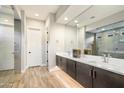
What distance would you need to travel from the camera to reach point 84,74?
229cm

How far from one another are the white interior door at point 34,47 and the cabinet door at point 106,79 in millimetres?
4640

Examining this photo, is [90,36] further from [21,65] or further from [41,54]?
[41,54]

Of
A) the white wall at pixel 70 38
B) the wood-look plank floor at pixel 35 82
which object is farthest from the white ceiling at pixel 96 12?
the wood-look plank floor at pixel 35 82

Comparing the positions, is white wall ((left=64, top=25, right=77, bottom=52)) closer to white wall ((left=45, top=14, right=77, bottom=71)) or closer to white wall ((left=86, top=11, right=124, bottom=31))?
white wall ((left=45, top=14, right=77, bottom=71))

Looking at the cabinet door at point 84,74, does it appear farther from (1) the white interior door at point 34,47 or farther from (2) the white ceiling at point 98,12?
(1) the white interior door at point 34,47

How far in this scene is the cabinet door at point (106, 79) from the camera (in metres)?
1.41

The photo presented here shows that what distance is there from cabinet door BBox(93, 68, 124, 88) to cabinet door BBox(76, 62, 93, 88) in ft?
0.51

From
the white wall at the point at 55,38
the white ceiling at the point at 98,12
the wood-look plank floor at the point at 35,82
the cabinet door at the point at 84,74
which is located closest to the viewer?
the cabinet door at the point at 84,74

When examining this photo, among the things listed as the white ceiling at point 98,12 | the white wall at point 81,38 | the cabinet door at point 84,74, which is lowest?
the cabinet door at point 84,74

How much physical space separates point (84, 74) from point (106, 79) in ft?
2.23

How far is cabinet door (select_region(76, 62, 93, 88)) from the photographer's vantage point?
2096 millimetres

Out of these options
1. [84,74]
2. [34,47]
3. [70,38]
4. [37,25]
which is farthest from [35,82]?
[37,25]

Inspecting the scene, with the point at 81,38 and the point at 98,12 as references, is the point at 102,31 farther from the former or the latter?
the point at 81,38

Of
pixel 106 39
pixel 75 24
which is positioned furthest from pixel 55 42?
pixel 106 39
